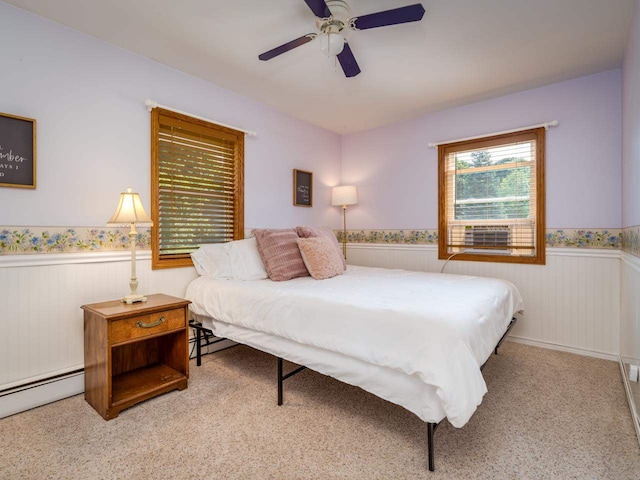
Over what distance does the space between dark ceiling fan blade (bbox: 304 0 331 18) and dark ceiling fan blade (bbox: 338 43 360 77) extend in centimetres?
25

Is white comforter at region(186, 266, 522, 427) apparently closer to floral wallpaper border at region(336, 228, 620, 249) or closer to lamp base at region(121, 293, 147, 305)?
lamp base at region(121, 293, 147, 305)

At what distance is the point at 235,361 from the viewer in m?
2.82

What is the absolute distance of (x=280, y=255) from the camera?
2.81 metres

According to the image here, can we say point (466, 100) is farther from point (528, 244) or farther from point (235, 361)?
point (235, 361)

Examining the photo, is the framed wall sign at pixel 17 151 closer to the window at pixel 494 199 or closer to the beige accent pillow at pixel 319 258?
the beige accent pillow at pixel 319 258

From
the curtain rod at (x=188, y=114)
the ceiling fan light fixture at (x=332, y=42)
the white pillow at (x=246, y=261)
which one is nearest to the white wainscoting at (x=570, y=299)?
the white pillow at (x=246, y=261)

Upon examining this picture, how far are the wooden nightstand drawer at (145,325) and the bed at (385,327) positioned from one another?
32 cm

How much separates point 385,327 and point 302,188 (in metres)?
2.63

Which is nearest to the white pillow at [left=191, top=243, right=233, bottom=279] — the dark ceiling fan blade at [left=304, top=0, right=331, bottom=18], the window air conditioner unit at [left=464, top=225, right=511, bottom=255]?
the dark ceiling fan blade at [left=304, top=0, right=331, bottom=18]

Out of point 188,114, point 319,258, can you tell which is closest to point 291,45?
point 188,114

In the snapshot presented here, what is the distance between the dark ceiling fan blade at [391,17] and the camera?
166 cm

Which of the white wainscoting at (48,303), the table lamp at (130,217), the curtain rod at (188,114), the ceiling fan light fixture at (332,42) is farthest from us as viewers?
the curtain rod at (188,114)

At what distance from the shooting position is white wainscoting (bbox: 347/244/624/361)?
2.81m

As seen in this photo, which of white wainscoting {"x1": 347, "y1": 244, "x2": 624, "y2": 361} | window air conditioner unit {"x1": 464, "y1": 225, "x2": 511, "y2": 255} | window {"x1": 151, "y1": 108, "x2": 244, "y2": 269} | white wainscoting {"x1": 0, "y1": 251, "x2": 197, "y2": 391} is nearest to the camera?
white wainscoting {"x1": 0, "y1": 251, "x2": 197, "y2": 391}
